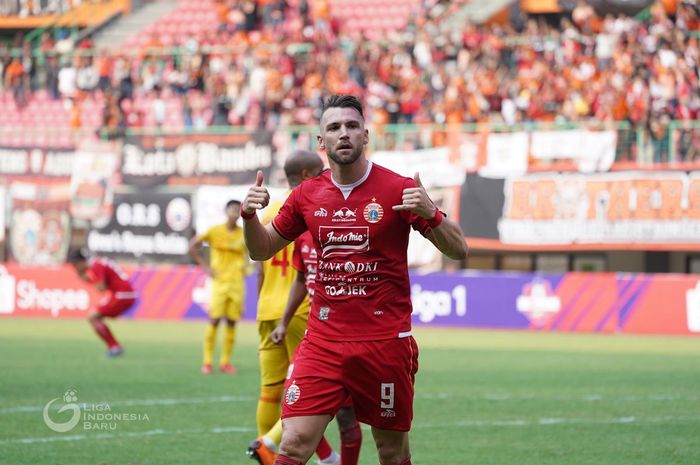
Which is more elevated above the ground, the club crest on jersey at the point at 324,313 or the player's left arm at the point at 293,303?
the club crest on jersey at the point at 324,313

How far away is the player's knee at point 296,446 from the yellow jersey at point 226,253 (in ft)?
36.7

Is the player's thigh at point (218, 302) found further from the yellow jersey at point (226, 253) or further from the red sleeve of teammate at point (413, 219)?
the red sleeve of teammate at point (413, 219)

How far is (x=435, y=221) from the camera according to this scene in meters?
6.49

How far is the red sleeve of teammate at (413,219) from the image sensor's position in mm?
6617

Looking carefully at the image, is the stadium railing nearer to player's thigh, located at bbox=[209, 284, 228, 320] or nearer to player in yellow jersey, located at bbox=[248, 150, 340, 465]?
player's thigh, located at bbox=[209, 284, 228, 320]

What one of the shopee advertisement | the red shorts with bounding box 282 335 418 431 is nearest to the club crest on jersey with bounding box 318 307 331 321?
the red shorts with bounding box 282 335 418 431

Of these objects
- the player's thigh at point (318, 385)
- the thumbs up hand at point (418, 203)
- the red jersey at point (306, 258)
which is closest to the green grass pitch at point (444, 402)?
the red jersey at point (306, 258)

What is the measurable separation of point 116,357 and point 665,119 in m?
12.1

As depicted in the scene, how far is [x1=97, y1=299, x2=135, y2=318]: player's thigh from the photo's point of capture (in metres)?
18.9

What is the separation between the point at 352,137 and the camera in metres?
6.67

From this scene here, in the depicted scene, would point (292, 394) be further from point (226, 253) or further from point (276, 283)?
point (226, 253)

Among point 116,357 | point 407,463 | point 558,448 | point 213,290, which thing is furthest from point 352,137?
point 116,357

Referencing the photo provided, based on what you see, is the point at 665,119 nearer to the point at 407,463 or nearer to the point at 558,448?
the point at 558,448

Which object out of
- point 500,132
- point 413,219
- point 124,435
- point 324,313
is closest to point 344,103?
point 413,219
